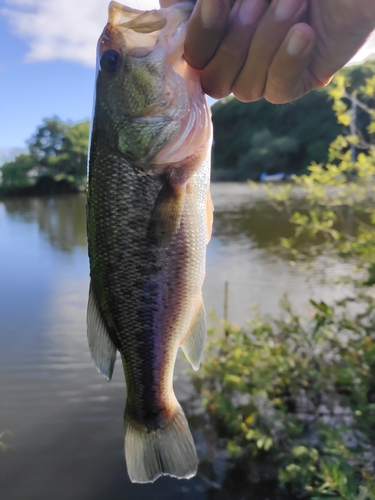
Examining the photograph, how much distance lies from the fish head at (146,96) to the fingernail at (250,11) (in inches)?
9.5

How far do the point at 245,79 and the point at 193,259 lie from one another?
64 centimetres

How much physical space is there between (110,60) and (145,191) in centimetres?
48

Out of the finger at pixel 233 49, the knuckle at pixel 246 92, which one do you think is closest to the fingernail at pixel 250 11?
the finger at pixel 233 49

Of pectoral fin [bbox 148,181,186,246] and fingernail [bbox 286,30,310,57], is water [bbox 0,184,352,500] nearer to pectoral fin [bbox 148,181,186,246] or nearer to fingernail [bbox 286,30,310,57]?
pectoral fin [bbox 148,181,186,246]

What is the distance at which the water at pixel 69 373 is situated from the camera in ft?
16.6

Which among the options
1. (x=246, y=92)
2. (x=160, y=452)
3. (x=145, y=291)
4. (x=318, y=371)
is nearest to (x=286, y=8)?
(x=246, y=92)

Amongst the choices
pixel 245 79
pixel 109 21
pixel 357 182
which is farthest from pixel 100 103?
pixel 357 182

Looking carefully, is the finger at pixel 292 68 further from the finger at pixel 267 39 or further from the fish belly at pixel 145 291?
the fish belly at pixel 145 291

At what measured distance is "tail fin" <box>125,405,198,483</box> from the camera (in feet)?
4.92

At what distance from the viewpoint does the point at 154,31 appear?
1.40 meters

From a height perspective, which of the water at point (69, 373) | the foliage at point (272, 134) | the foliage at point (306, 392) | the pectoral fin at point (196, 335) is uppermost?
the foliage at point (272, 134)

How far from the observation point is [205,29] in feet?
4.00

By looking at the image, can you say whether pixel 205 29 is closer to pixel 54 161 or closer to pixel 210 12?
pixel 210 12

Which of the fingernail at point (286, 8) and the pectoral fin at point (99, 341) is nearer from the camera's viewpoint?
the fingernail at point (286, 8)
